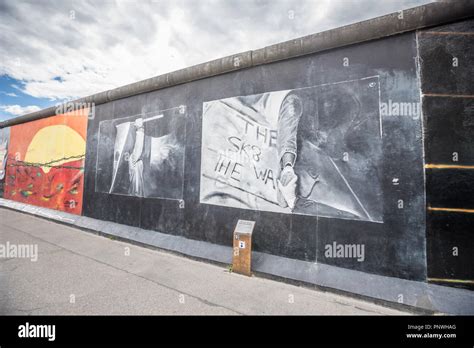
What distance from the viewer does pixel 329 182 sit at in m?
4.27

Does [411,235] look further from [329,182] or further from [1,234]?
[1,234]

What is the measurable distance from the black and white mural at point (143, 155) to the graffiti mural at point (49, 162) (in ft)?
5.65

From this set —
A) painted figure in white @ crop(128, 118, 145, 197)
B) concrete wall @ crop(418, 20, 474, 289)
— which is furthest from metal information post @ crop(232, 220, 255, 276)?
painted figure in white @ crop(128, 118, 145, 197)

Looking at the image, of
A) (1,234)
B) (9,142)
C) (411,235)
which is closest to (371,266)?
(411,235)

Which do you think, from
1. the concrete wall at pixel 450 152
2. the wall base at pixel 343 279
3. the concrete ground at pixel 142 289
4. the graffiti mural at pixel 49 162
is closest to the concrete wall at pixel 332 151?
the concrete wall at pixel 450 152

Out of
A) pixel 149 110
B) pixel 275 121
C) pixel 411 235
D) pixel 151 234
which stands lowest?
pixel 151 234

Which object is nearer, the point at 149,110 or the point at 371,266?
the point at 371,266

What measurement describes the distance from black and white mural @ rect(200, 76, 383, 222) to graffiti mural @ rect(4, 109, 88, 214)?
6.64 meters

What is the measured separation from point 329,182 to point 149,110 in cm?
570

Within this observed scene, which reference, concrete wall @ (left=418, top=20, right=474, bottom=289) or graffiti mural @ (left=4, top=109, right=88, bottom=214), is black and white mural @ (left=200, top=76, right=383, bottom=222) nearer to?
concrete wall @ (left=418, top=20, right=474, bottom=289)

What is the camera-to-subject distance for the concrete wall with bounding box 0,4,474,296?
3.53 meters

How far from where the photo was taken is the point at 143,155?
7.12m

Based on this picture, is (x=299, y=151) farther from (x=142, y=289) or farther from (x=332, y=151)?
(x=142, y=289)

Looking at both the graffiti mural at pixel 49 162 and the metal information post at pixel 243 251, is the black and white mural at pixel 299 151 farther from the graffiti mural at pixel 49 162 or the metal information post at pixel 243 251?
the graffiti mural at pixel 49 162
